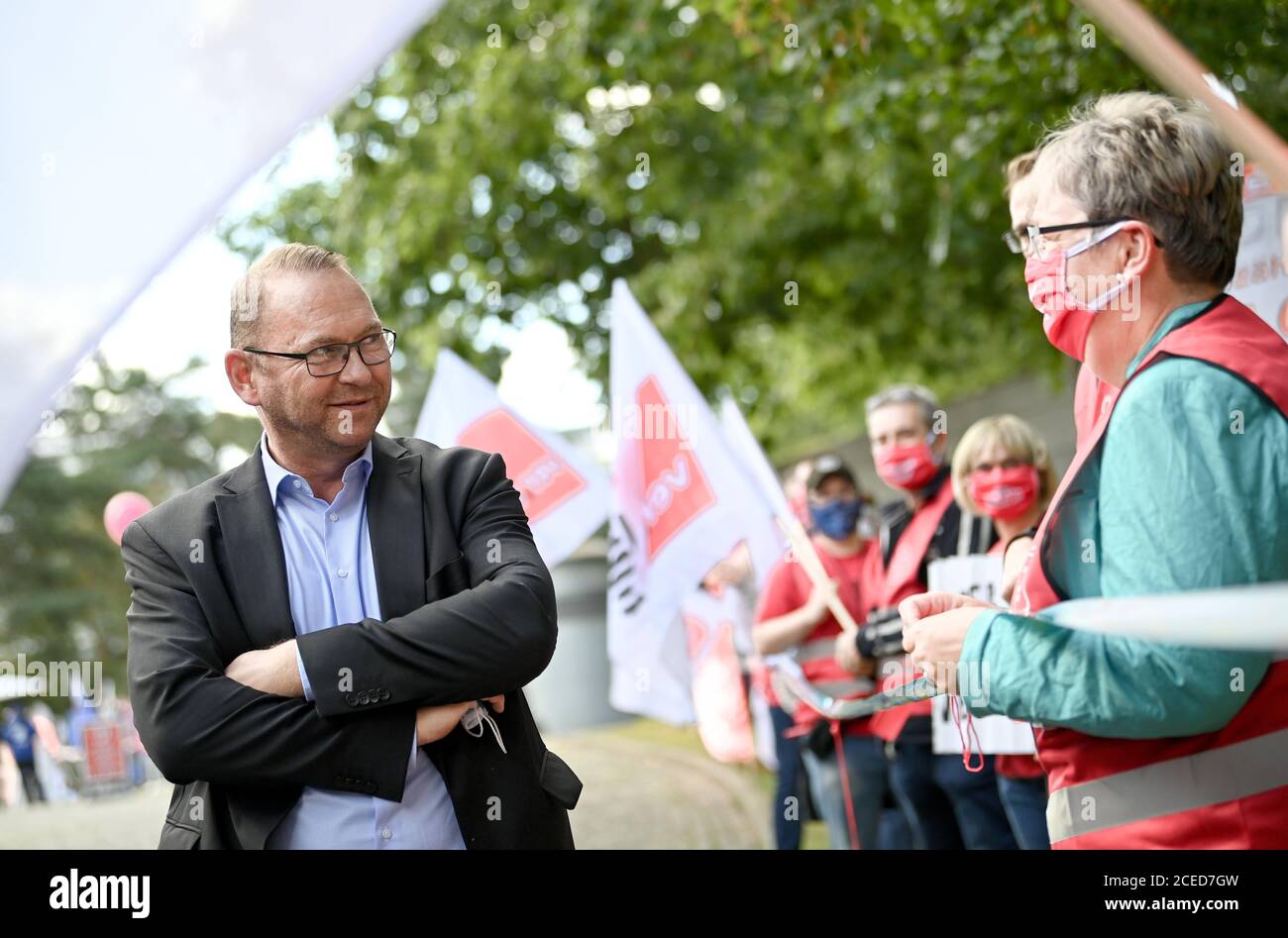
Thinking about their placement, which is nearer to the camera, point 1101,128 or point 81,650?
point 1101,128

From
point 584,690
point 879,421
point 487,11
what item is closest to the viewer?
point 879,421

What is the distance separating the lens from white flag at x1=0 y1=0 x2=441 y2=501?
101 inches

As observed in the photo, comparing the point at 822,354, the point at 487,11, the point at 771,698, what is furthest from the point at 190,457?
the point at 771,698

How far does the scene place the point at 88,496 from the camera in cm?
3681

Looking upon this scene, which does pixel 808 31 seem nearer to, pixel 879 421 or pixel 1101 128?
pixel 879 421

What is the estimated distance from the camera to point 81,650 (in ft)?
114

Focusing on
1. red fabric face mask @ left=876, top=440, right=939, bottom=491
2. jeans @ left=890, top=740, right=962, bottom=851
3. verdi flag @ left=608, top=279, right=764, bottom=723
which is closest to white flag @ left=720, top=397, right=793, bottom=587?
verdi flag @ left=608, top=279, right=764, bottom=723

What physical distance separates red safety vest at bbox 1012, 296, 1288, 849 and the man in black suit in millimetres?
912

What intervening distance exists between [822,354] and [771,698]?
1038 centimetres

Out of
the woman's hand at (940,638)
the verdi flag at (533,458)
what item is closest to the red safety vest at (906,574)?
the verdi flag at (533,458)

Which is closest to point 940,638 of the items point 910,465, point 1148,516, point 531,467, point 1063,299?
point 1148,516

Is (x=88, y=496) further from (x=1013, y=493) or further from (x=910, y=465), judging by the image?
(x=1013, y=493)

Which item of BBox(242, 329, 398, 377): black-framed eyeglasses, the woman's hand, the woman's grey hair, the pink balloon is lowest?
the woman's hand

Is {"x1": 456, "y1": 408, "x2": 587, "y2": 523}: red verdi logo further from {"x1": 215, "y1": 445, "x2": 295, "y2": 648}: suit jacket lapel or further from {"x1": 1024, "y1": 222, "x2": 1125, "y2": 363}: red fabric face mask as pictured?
{"x1": 1024, "y1": 222, "x2": 1125, "y2": 363}: red fabric face mask
